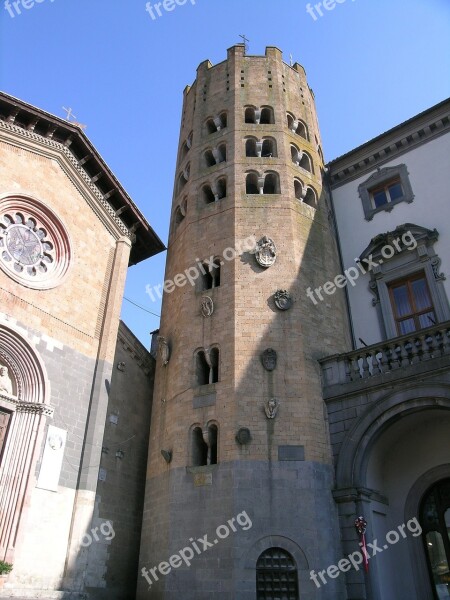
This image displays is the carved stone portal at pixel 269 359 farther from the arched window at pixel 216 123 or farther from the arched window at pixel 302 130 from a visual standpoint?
the arched window at pixel 302 130

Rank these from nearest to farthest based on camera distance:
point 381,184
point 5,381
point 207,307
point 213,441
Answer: point 5,381 → point 213,441 → point 207,307 → point 381,184

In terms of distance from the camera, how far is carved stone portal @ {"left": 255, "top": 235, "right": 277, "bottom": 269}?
18.0 metres

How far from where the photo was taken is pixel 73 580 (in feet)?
45.0

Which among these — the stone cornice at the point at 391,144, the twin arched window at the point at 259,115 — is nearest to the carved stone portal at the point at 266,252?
the stone cornice at the point at 391,144

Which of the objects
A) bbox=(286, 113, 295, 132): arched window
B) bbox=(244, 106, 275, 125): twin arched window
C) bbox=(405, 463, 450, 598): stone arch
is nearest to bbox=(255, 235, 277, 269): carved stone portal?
bbox=(244, 106, 275, 125): twin arched window

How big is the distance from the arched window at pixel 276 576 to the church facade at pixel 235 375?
0.05 metres

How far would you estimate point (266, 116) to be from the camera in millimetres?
22766

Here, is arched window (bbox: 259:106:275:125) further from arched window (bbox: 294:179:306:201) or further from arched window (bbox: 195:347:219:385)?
arched window (bbox: 195:347:219:385)

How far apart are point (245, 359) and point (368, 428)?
403 cm

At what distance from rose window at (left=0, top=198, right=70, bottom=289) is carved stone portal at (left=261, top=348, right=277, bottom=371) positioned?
6929 millimetres

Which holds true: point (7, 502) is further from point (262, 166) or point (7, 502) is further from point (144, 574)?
point (262, 166)

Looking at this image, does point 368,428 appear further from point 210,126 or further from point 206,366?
point 210,126

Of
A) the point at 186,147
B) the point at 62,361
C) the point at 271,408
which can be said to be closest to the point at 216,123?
the point at 186,147

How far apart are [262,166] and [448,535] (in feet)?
45.2
